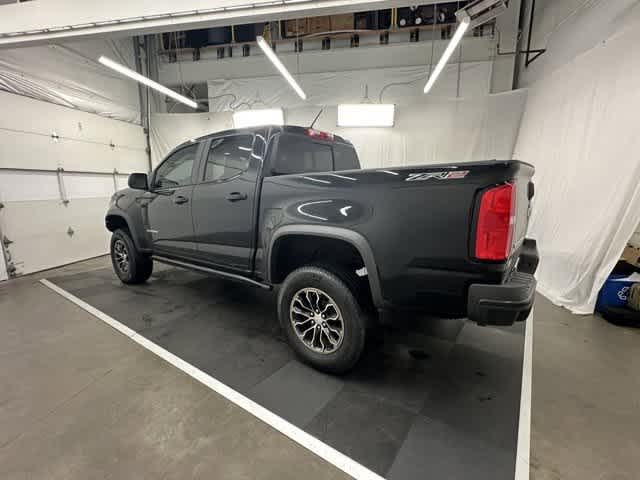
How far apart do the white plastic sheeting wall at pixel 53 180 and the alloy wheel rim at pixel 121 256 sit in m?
2.30

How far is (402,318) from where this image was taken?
72.5 inches

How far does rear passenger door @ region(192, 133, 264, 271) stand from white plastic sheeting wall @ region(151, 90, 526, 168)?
14.3ft

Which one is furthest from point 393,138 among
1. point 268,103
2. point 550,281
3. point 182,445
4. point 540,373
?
point 182,445

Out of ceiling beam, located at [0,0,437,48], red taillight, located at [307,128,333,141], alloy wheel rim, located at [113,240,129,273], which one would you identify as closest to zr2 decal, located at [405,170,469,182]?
red taillight, located at [307,128,333,141]

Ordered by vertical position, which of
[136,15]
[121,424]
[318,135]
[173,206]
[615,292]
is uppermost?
[136,15]

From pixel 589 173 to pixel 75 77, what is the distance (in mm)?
8640

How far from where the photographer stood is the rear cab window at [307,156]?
2432mm

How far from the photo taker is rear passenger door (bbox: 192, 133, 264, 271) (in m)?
2.42

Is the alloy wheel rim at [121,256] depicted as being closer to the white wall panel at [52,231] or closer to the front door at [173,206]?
the front door at [173,206]

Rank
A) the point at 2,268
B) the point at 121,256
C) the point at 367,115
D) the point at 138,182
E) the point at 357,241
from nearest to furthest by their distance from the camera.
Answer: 1. the point at 357,241
2. the point at 138,182
3. the point at 121,256
4. the point at 2,268
5. the point at 367,115

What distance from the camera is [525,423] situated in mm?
1667

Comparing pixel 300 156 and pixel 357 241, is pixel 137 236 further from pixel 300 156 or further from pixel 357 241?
pixel 357 241

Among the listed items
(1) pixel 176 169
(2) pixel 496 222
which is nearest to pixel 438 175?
(2) pixel 496 222

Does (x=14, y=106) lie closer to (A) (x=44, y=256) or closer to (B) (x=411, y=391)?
(A) (x=44, y=256)
